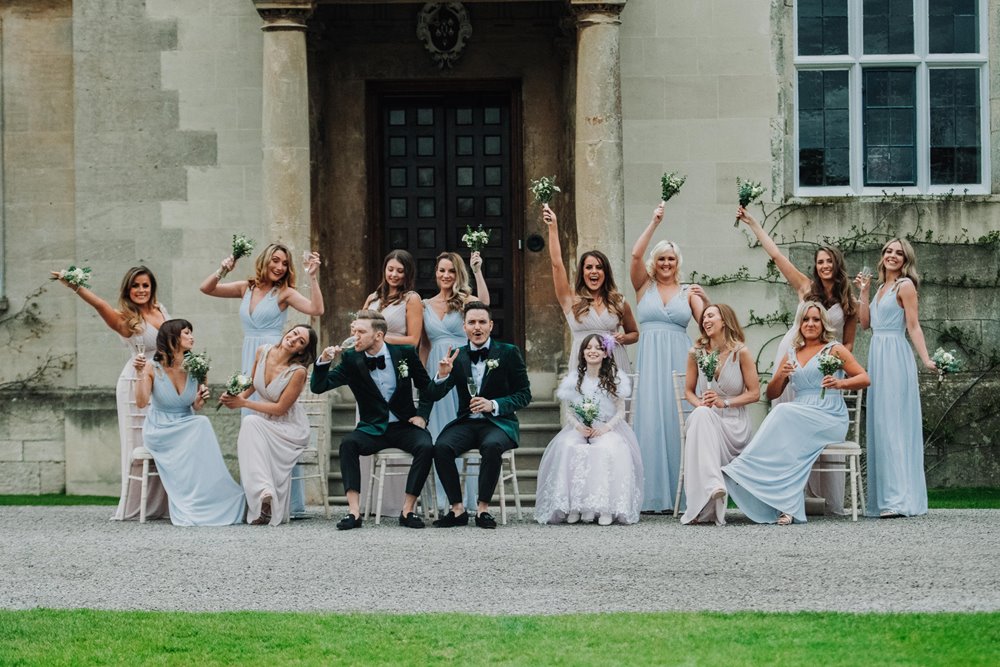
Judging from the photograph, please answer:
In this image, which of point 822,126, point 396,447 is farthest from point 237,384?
point 822,126

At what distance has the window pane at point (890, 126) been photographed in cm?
1636

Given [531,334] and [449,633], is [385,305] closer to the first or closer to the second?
[531,334]

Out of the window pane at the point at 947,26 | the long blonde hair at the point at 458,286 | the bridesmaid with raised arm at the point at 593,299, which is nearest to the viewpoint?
the bridesmaid with raised arm at the point at 593,299

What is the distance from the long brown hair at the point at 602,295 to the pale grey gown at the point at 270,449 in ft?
7.29

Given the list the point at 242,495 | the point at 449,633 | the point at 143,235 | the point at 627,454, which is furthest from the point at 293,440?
the point at 449,633

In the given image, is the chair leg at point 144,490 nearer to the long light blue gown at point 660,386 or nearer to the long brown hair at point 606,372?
the long brown hair at point 606,372

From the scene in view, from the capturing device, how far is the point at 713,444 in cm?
1241

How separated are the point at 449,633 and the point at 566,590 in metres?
1.48

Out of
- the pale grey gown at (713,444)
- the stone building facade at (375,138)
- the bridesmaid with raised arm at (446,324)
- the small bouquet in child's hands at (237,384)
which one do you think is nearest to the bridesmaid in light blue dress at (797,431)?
the pale grey gown at (713,444)

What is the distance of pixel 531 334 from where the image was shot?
655 inches

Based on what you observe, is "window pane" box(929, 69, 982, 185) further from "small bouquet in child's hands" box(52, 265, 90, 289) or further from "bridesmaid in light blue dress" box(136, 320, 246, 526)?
"small bouquet in child's hands" box(52, 265, 90, 289)

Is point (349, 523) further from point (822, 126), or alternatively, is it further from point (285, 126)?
point (822, 126)

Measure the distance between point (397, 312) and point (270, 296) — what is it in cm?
103

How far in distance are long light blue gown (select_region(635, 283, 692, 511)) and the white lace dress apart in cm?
63
